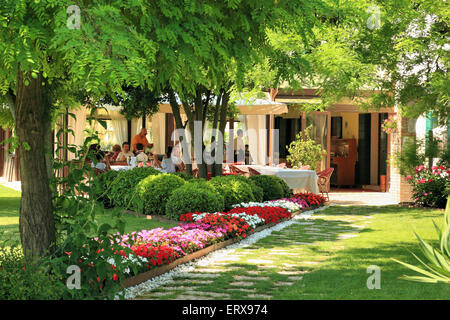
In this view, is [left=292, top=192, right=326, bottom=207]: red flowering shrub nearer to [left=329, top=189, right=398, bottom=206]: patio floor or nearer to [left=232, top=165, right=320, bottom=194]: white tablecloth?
[left=232, top=165, right=320, bottom=194]: white tablecloth

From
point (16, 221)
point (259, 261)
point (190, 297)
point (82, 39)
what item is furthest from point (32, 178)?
point (16, 221)

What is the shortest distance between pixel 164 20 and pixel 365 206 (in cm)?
1268

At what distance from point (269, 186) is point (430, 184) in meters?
4.27

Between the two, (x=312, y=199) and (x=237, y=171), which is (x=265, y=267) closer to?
(x=312, y=199)

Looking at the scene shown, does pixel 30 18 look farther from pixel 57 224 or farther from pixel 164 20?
pixel 57 224

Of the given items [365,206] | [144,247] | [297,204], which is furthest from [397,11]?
[144,247]

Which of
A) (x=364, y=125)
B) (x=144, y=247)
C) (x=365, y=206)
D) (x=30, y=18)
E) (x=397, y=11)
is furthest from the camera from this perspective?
(x=364, y=125)

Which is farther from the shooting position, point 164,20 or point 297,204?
point 297,204

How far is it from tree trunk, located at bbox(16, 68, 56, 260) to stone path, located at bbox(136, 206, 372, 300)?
1.17m

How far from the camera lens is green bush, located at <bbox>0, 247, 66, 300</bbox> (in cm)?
479

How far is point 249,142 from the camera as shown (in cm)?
2214

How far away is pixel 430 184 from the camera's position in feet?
51.6

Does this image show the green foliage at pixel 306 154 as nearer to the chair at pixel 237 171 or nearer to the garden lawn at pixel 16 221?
the chair at pixel 237 171

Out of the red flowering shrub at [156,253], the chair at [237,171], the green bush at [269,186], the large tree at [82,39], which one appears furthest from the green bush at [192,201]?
the large tree at [82,39]
